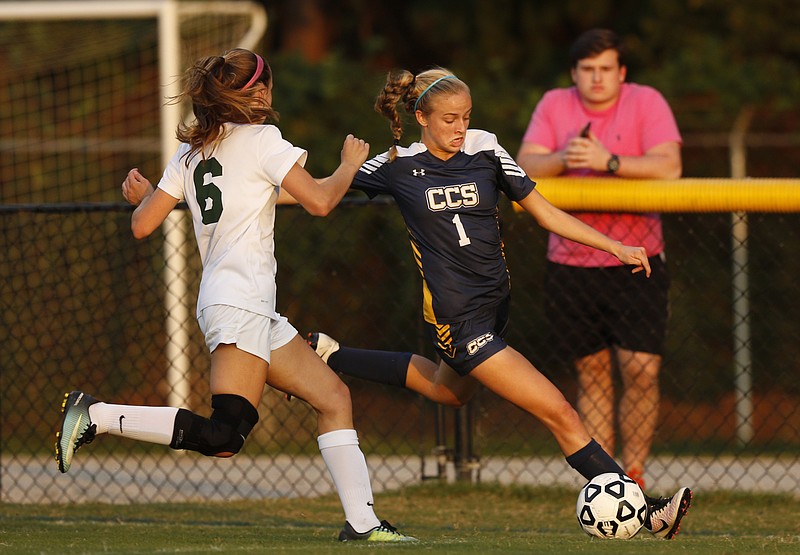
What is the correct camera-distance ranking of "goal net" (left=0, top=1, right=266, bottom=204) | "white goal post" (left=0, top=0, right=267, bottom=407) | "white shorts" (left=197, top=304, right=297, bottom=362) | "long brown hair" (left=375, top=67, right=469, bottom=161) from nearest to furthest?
"white shorts" (left=197, top=304, right=297, bottom=362) < "long brown hair" (left=375, top=67, right=469, bottom=161) < "white goal post" (left=0, top=0, right=267, bottom=407) < "goal net" (left=0, top=1, right=266, bottom=204)

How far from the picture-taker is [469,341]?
512 cm

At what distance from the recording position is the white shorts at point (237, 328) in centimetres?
475

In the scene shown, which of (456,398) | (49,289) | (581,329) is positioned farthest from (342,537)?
(49,289)

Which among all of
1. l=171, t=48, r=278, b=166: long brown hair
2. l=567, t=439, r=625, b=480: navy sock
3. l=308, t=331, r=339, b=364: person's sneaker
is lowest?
l=567, t=439, r=625, b=480: navy sock

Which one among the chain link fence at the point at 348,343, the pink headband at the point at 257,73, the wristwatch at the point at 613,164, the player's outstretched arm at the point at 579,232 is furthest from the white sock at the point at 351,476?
the chain link fence at the point at 348,343

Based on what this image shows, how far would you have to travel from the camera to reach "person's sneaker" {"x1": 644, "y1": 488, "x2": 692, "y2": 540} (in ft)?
16.5

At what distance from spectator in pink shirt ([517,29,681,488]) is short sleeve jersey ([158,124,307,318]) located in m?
1.95

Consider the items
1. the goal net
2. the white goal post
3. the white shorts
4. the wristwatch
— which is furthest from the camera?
the goal net

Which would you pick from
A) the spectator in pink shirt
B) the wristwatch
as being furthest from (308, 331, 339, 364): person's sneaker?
the wristwatch

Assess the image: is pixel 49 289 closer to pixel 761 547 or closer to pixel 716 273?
pixel 716 273

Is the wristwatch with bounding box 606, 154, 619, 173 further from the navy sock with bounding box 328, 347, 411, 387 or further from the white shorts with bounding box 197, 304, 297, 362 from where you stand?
the white shorts with bounding box 197, 304, 297, 362

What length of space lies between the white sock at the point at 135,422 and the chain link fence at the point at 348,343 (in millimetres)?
2730

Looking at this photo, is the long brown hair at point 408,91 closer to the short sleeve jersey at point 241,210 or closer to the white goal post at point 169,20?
the short sleeve jersey at point 241,210

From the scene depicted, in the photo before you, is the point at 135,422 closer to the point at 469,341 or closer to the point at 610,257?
the point at 469,341
